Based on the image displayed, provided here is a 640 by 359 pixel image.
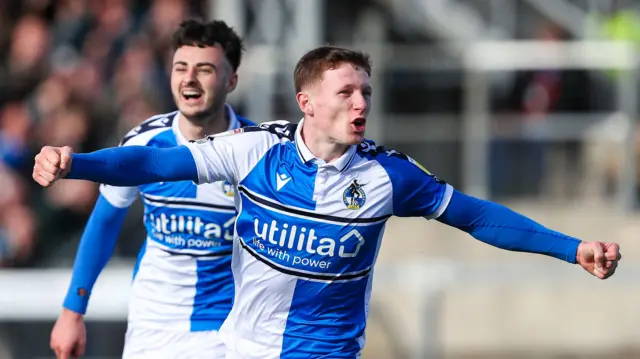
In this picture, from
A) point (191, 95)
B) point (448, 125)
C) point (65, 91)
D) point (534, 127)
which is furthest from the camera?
point (448, 125)

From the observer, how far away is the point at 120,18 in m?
13.1

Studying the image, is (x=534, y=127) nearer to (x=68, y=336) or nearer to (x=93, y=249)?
(x=93, y=249)

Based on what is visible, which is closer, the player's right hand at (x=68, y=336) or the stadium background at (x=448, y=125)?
the player's right hand at (x=68, y=336)

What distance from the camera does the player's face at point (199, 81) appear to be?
222 inches

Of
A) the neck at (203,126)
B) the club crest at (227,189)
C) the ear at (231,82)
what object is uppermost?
the ear at (231,82)

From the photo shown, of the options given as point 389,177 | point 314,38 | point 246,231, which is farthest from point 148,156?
point 314,38

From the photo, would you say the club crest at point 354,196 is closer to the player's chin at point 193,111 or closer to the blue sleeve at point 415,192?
the blue sleeve at point 415,192

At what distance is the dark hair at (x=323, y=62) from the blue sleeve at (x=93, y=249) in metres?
1.49

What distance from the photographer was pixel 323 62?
4934mm

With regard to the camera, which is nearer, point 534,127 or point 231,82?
point 231,82

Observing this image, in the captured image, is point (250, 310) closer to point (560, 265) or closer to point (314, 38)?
point (560, 265)

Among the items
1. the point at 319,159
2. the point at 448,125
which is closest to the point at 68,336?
the point at 319,159

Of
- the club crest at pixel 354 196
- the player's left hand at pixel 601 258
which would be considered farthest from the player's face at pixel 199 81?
the player's left hand at pixel 601 258

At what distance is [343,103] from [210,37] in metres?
1.18
